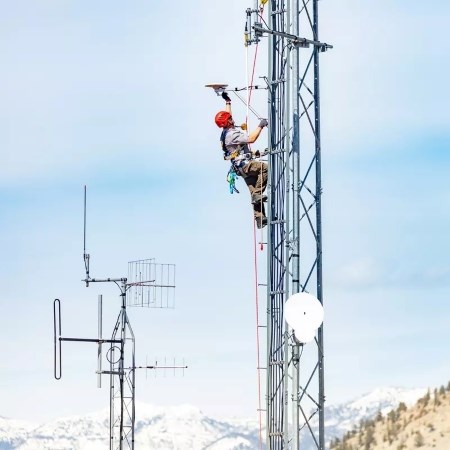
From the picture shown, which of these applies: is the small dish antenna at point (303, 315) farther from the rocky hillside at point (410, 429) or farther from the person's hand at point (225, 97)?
the rocky hillside at point (410, 429)

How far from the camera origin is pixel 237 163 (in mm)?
28812

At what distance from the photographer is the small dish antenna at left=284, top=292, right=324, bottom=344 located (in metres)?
26.5

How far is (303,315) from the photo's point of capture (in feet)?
86.8

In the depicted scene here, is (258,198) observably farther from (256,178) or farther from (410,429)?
(410,429)

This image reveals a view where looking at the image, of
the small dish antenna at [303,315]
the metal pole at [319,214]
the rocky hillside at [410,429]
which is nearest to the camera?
the small dish antenna at [303,315]

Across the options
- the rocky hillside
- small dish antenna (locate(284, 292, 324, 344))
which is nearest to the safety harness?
small dish antenna (locate(284, 292, 324, 344))

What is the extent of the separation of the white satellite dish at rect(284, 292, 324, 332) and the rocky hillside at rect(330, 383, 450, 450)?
3321 cm

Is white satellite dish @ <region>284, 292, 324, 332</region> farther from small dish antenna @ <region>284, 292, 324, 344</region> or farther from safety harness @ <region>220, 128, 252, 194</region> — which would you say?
safety harness @ <region>220, 128, 252, 194</region>

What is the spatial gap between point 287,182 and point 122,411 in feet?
41.2

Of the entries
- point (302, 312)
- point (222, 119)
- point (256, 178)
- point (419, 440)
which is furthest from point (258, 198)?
point (419, 440)

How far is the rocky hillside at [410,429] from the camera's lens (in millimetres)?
60875

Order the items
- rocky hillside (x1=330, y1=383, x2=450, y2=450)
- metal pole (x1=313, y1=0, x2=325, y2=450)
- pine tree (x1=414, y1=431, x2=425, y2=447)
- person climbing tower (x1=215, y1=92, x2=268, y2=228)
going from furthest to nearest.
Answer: rocky hillside (x1=330, y1=383, x2=450, y2=450) → pine tree (x1=414, y1=431, x2=425, y2=447) → person climbing tower (x1=215, y1=92, x2=268, y2=228) → metal pole (x1=313, y1=0, x2=325, y2=450)

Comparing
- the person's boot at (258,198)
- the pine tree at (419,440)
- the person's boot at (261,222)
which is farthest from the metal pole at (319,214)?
the pine tree at (419,440)

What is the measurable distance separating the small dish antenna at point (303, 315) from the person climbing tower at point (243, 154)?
106 inches
